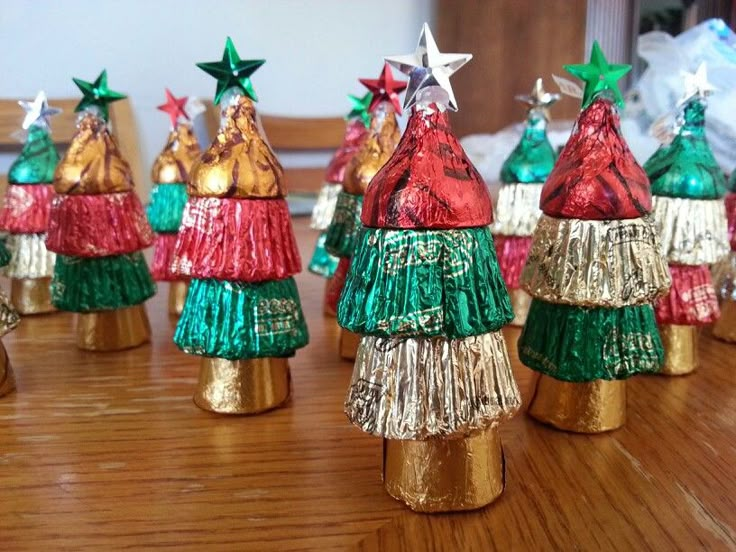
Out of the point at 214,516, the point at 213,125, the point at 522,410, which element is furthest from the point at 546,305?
the point at 213,125

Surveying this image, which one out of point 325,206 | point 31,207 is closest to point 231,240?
point 325,206

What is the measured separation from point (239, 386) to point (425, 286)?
36 centimetres

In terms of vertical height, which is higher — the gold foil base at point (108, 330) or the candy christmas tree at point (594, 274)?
the candy christmas tree at point (594, 274)

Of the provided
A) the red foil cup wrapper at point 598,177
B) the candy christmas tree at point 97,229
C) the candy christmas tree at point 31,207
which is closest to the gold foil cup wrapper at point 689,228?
the red foil cup wrapper at point 598,177

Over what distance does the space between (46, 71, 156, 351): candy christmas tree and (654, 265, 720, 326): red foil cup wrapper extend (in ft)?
2.57

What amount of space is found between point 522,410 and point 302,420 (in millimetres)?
282

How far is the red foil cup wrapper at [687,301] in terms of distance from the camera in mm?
956

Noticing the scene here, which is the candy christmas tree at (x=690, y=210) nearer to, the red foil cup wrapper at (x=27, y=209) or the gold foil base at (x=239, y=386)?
the gold foil base at (x=239, y=386)

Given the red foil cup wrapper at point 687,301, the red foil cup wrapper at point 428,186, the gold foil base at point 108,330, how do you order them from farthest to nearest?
1. the gold foil base at point 108,330
2. the red foil cup wrapper at point 687,301
3. the red foil cup wrapper at point 428,186

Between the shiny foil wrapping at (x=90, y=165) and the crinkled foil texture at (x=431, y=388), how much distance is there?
0.58m

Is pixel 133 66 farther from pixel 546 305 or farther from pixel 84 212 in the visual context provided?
pixel 546 305

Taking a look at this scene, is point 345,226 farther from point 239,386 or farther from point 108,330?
point 108,330

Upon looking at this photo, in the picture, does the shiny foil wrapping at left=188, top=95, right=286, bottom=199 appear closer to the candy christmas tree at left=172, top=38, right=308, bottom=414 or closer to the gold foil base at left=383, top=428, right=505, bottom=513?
the candy christmas tree at left=172, top=38, right=308, bottom=414

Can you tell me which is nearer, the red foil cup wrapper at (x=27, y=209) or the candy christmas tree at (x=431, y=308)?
the candy christmas tree at (x=431, y=308)
